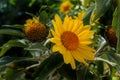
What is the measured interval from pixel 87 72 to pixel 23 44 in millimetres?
189

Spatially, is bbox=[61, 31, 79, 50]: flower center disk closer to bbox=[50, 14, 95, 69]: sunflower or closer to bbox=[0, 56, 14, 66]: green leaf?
bbox=[50, 14, 95, 69]: sunflower

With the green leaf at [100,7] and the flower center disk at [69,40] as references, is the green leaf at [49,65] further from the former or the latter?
the green leaf at [100,7]

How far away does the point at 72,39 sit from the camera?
3.56 feet

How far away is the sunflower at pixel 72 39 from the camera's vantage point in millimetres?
1071

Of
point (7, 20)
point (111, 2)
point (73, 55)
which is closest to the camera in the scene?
point (73, 55)

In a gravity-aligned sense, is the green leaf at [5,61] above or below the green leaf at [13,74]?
above

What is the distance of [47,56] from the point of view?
1135 mm

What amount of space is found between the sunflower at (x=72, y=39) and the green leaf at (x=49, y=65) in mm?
35

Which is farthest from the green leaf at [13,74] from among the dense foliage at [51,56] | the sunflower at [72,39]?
the sunflower at [72,39]

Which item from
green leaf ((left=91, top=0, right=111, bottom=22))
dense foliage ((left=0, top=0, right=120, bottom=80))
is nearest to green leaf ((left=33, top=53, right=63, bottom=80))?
dense foliage ((left=0, top=0, right=120, bottom=80))

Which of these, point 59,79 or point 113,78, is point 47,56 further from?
point 113,78

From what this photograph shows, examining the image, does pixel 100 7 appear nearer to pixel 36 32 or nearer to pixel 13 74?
pixel 36 32

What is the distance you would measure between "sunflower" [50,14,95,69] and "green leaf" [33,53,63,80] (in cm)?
4

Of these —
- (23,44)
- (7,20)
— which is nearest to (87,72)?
(23,44)
